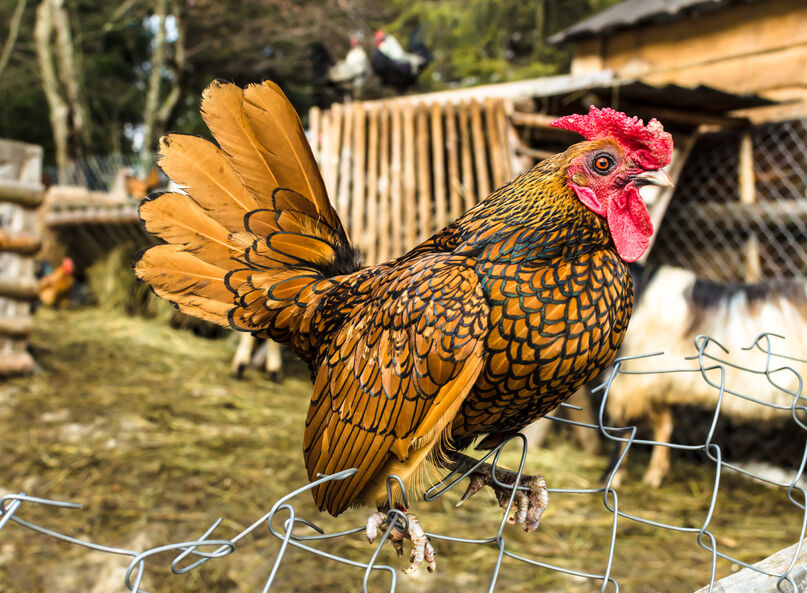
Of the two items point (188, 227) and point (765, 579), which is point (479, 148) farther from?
point (765, 579)

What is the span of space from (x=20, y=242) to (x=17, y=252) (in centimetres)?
11

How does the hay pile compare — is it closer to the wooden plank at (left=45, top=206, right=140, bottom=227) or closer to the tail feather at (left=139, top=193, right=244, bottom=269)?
the wooden plank at (left=45, top=206, right=140, bottom=227)

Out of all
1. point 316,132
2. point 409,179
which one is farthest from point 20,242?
point 409,179

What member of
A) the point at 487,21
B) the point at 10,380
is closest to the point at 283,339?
the point at 10,380

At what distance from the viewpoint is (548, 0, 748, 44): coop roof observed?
5438 mm

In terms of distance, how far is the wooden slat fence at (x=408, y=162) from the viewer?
15.7 feet

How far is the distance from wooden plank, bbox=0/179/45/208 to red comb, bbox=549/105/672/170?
183 inches

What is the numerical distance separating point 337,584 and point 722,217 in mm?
4269

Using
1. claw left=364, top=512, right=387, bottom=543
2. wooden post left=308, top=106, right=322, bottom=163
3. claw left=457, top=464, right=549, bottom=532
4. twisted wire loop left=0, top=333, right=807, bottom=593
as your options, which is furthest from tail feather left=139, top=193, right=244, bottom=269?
wooden post left=308, top=106, right=322, bottom=163

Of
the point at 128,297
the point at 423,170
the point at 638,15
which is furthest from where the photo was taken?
the point at 128,297

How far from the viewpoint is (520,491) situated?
5.10ft

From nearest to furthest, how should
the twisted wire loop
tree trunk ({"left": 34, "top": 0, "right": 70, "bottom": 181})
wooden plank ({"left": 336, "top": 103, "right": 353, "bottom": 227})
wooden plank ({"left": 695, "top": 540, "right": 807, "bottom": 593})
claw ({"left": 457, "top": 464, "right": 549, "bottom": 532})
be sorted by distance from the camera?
the twisted wire loop → wooden plank ({"left": 695, "top": 540, "right": 807, "bottom": 593}) → claw ({"left": 457, "top": 464, "right": 549, "bottom": 532}) → wooden plank ({"left": 336, "top": 103, "right": 353, "bottom": 227}) → tree trunk ({"left": 34, "top": 0, "right": 70, "bottom": 181})

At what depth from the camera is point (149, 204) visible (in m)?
1.63

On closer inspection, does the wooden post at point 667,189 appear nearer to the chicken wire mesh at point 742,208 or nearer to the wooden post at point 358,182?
the chicken wire mesh at point 742,208
